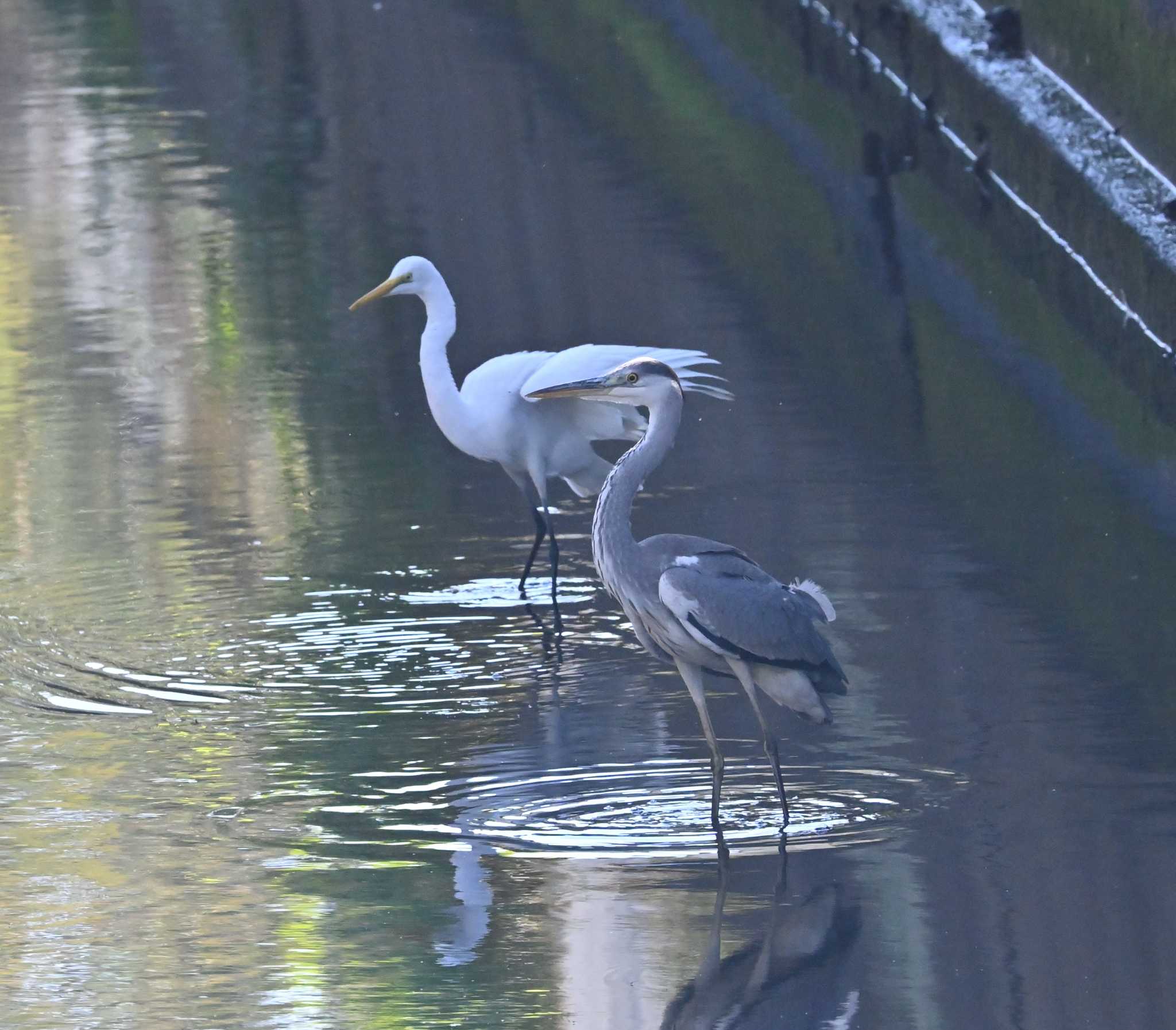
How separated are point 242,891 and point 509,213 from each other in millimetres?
10635

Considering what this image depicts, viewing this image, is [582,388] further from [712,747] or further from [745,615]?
[712,747]

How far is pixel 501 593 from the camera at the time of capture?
33.5ft

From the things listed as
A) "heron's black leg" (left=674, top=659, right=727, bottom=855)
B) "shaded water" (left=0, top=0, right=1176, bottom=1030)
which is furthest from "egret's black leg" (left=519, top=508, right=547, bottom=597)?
"heron's black leg" (left=674, top=659, right=727, bottom=855)

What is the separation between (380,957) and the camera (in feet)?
A: 21.4

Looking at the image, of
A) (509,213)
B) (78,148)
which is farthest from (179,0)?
(509,213)

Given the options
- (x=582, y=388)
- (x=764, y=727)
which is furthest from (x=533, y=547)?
(x=764, y=727)

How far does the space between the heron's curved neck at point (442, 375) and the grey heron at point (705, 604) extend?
2.77 metres

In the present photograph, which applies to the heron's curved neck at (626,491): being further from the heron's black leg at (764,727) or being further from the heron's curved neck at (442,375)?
the heron's curved neck at (442,375)

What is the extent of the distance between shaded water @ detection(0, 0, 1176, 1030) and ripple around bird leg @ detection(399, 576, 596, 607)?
0.12 ft

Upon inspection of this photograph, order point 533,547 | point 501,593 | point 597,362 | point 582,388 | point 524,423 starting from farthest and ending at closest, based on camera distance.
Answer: point 533,547 → point 524,423 → point 501,593 → point 597,362 → point 582,388

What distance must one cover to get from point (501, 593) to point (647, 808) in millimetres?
2680

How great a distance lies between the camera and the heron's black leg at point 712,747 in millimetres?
7352

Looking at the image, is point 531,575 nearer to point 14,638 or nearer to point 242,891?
point 14,638

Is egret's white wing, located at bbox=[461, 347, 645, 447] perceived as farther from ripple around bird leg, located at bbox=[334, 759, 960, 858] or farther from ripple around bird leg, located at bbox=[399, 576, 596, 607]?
ripple around bird leg, located at bbox=[334, 759, 960, 858]
